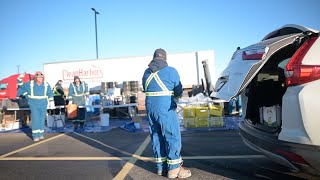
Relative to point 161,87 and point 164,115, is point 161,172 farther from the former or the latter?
point 161,87

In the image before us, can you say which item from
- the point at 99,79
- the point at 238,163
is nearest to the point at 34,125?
the point at 238,163

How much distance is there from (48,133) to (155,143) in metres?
6.02

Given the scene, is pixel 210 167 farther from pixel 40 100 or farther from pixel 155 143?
pixel 40 100

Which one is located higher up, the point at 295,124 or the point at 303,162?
the point at 295,124

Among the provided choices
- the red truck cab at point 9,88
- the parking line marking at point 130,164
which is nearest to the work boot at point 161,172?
the parking line marking at point 130,164

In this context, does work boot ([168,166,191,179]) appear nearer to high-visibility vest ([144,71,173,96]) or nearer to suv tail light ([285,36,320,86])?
high-visibility vest ([144,71,173,96])

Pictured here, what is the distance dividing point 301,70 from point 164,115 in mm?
1982

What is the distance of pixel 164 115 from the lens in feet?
14.5

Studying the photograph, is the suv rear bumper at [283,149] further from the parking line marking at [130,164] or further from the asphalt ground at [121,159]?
the parking line marking at [130,164]

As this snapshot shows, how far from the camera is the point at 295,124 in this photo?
120 inches

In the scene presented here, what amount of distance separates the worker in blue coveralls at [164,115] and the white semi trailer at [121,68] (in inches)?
516

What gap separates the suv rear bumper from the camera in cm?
293

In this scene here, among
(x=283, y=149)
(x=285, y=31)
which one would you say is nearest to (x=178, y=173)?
(x=283, y=149)

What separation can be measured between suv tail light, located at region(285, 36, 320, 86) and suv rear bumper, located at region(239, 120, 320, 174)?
0.62 m
